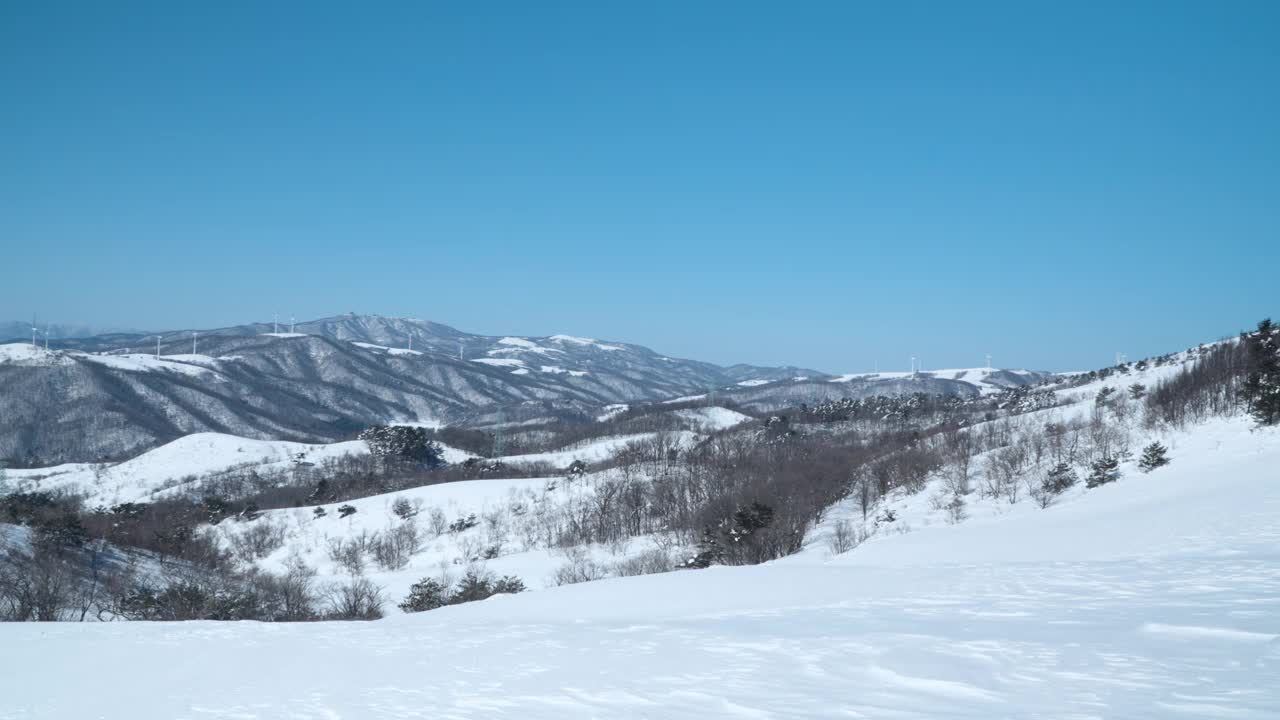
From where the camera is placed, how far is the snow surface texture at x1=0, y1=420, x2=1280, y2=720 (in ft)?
20.5

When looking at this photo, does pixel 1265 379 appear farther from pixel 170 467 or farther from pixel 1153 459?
pixel 170 467

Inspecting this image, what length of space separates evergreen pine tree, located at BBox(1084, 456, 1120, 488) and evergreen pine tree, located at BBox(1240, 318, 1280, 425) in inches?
245

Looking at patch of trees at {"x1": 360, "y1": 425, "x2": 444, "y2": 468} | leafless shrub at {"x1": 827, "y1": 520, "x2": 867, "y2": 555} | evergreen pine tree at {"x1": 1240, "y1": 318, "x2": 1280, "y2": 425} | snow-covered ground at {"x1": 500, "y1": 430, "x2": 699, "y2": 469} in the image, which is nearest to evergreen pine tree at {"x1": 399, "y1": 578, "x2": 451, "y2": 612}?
leafless shrub at {"x1": 827, "y1": 520, "x2": 867, "y2": 555}

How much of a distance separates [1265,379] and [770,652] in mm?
40510

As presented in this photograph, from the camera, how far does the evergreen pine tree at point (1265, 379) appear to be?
3481 cm

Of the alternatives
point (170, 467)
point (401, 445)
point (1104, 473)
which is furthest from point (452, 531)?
point (170, 467)

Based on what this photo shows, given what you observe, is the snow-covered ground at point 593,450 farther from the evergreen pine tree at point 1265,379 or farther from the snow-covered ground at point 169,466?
the evergreen pine tree at point 1265,379

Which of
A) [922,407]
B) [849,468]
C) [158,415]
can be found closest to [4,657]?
[849,468]

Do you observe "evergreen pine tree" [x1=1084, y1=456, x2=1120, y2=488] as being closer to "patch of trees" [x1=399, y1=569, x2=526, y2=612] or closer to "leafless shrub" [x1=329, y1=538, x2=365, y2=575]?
"patch of trees" [x1=399, y1=569, x2=526, y2=612]

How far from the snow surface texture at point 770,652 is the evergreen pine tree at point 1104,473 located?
917 inches

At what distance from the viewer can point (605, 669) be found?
827cm

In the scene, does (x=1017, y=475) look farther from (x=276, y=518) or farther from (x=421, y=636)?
(x=276, y=518)

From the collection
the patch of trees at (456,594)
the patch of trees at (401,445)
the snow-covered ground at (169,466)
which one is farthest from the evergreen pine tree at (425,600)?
the patch of trees at (401,445)

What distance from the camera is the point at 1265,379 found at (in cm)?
3725
